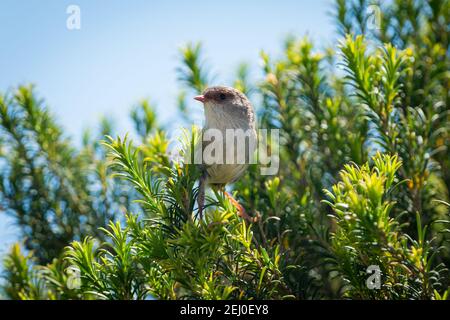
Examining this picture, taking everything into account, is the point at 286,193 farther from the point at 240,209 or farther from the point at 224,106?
the point at 224,106

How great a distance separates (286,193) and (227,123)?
47 centimetres

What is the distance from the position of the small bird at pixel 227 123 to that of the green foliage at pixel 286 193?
114mm

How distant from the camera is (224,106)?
7.36 ft

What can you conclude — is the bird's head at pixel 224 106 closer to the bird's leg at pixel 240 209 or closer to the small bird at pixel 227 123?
the small bird at pixel 227 123

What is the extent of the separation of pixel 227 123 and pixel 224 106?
110 millimetres

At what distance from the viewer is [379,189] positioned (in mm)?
1315

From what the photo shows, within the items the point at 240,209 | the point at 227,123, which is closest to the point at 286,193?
the point at 240,209

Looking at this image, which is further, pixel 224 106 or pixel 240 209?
pixel 224 106
